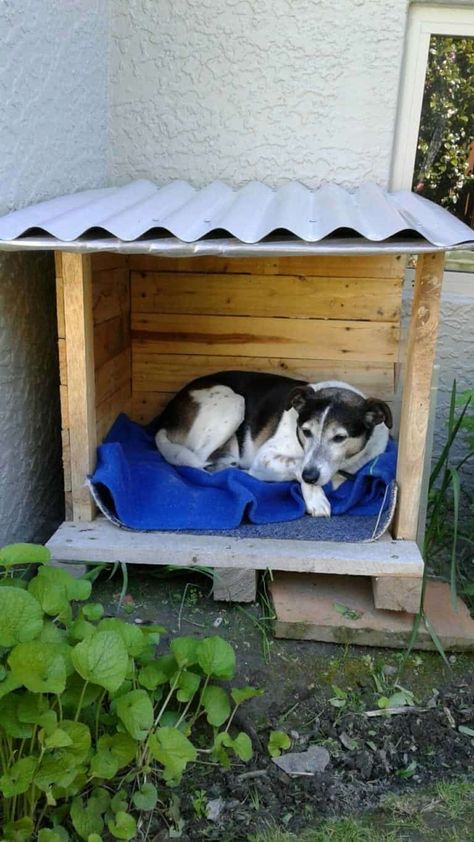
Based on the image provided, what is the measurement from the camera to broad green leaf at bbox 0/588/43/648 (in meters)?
1.87

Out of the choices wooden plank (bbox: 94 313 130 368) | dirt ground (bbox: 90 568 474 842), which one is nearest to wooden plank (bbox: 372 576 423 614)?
dirt ground (bbox: 90 568 474 842)

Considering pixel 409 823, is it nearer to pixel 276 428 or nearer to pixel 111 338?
pixel 276 428

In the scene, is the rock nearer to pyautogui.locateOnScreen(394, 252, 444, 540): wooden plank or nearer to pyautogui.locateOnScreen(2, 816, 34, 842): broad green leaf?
pyautogui.locateOnScreen(2, 816, 34, 842): broad green leaf

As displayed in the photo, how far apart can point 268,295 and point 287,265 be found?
0.69 feet

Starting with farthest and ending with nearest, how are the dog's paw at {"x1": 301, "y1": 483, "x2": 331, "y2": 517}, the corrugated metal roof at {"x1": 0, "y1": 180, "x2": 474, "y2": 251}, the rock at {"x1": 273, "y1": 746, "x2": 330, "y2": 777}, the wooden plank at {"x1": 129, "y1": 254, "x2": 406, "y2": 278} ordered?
the wooden plank at {"x1": 129, "y1": 254, "x2": 406, "y2": 278}
the dog's paw at {"x1": 301, "y1": 483, "x2": 331, "y2": 517}
the corrugated metal roof at {"x1": 0, "y1": 180, "x2": 474, "y2": 251}
the rock at {"x1": 273, "y1": 746, "x2": 330, "y2": 777}

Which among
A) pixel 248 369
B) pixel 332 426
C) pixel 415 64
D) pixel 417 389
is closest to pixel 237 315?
pixel 248 369

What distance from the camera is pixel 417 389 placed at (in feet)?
9.97

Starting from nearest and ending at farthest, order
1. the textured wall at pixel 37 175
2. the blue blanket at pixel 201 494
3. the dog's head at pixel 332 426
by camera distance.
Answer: the textured wall at pixel 37 175 → the blue blanket at pixel 201 494 → the dog's head at pixel 332 426

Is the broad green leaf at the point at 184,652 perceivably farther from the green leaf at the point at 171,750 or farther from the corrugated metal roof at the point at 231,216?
the corrugated metal roof at the point at 231,216

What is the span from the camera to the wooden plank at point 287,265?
416cm

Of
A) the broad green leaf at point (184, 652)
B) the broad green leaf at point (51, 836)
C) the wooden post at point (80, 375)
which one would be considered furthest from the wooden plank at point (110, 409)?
the broad green leaf at point (51, 836)

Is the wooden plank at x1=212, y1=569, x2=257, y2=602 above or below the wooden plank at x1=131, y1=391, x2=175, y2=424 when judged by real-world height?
below

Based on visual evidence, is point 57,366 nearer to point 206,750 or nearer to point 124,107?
point 124,107

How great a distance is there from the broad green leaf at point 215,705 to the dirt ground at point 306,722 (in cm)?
22
